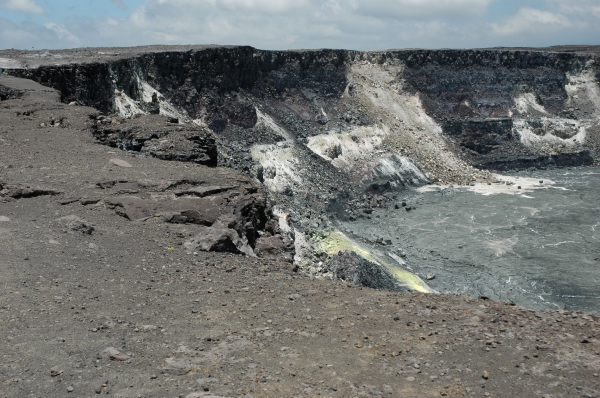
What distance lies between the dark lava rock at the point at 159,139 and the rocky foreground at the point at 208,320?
11.1 feet

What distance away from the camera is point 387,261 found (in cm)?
3053

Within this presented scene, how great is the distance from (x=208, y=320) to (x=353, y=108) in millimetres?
47187

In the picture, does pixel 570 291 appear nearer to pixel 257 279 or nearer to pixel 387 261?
pixel 387 261

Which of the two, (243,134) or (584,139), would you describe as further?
(584,139)

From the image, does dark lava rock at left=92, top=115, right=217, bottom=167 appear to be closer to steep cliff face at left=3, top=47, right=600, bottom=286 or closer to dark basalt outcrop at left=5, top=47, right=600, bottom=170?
dark basalt outcrop at left=5, top=47, right=600, bottom=170

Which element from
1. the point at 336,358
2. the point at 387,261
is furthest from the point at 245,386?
the point at 387,261

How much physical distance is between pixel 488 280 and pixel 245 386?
24.8 m

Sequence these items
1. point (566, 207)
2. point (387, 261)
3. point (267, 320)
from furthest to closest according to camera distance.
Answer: point (566, 207), point (387, 261), point (267, 320)

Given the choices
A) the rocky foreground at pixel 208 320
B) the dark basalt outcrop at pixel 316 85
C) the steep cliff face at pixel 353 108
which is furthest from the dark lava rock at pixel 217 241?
the dark basalt outcrop at pixel 316 85

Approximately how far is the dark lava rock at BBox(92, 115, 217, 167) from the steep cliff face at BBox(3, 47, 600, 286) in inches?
421

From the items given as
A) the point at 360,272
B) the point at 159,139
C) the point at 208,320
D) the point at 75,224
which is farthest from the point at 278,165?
the point at 208,320

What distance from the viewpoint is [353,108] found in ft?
179

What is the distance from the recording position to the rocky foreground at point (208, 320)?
733cm

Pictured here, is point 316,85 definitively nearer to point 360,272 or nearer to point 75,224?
point 360,272
